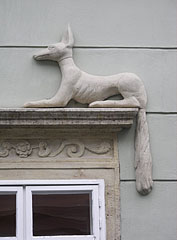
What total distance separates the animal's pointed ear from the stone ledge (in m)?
0.42

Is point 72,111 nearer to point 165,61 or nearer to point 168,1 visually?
point 165,61

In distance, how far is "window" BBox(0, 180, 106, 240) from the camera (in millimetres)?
4188

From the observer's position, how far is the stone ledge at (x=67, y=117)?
166 inches

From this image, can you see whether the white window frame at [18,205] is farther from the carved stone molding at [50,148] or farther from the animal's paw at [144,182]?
the animal's paw at [144,182]

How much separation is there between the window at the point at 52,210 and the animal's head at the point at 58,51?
747 millimetres

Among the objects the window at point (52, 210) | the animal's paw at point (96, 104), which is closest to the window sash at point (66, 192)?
the window at point (52, 210)

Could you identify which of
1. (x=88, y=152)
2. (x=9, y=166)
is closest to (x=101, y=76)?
(x=88, y=152)

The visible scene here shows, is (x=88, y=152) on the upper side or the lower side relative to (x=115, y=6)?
lower

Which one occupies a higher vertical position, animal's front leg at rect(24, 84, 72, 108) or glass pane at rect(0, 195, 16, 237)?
animal's front leg at rect(24, 84, 72, 108)

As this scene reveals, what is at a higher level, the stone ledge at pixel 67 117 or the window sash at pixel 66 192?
the stone ledge at pixel 67 117

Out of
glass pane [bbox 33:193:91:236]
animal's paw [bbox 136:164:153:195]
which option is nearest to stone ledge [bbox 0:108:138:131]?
animal's paw [bbox 136:164:153:195]

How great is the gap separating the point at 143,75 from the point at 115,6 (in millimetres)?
471

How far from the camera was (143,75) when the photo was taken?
4.45 m

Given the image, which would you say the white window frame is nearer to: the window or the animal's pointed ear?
the window
